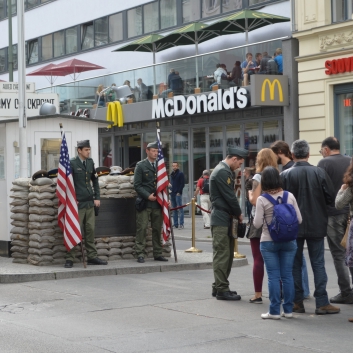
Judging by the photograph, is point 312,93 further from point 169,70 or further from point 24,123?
point 24,123

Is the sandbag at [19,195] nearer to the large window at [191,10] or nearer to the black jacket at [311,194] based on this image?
the black jacket at [311,194]

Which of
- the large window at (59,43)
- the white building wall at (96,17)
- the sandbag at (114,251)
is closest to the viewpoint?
the sandbag at (114,251)

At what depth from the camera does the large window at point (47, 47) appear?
4426 centimetres

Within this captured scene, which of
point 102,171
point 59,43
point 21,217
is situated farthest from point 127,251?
point 59,43

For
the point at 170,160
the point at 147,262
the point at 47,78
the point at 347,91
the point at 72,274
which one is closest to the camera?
the point at 72,274

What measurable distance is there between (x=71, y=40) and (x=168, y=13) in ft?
27.8

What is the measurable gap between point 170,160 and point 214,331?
23.5m

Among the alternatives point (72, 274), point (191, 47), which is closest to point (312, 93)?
point (191, 47)

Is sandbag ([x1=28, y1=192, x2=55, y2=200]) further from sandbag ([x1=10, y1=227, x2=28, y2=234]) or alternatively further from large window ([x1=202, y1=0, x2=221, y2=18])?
large window ([x1=202, y1=0, x2=221, y2=18])

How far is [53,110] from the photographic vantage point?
55.5 ft

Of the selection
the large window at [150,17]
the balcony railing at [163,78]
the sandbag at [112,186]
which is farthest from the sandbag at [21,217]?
the large window at [150,17]

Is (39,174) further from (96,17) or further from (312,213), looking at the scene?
(96,17)

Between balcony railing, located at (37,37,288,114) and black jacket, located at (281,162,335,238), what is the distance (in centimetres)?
1661

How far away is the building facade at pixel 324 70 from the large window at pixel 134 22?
13307 millimetres
